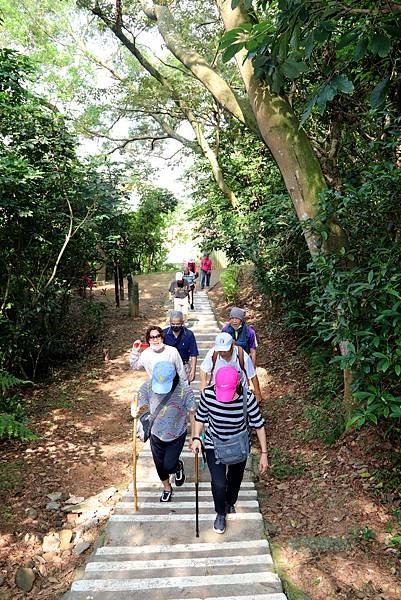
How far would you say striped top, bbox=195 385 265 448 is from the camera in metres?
3.68

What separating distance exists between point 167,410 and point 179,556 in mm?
1200

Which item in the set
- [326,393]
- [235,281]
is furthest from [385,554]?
[235,281]

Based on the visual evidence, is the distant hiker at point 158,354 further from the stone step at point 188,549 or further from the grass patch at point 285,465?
the grass patch at point 285,465

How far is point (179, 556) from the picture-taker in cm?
366

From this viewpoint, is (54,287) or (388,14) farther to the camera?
(54,287)

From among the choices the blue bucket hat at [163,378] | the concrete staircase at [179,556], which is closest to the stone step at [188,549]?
the concrete staircase at [179,556]

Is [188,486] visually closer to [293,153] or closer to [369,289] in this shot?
[369,289]

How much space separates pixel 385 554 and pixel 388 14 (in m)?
4.04

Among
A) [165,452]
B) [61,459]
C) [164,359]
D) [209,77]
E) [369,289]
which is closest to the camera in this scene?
[369,289]

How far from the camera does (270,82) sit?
152 inches

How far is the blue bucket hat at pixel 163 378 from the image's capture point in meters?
4.12

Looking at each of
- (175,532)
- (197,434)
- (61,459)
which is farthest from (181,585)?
(61,459)

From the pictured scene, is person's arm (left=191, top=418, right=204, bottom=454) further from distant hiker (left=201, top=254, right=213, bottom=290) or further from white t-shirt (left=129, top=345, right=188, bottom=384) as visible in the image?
distant hiker (left=201, top=254, right=213, bottom=290)

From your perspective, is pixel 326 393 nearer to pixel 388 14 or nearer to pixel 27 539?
pixel 27 539
